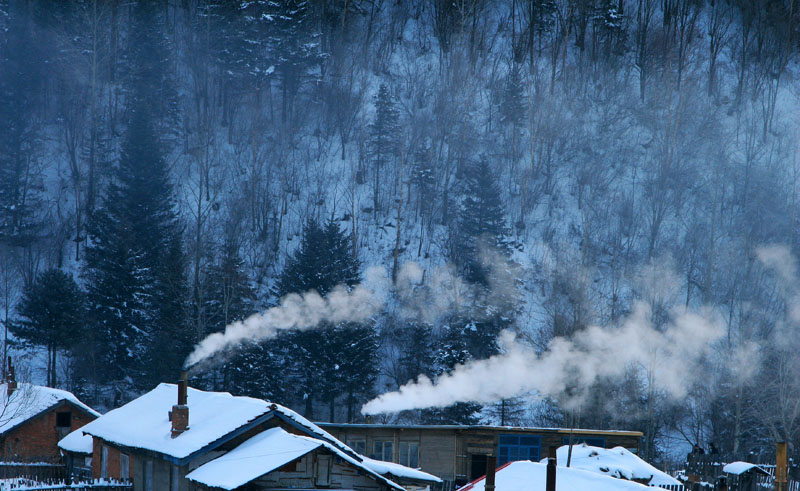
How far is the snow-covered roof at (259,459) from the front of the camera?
2477cm

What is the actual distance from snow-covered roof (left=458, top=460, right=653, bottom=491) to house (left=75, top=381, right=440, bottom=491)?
4.81m

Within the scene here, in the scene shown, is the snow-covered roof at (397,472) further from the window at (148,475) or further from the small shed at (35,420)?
the small shed at (35,420)

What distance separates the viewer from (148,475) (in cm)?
3075

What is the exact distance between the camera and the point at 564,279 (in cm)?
6719

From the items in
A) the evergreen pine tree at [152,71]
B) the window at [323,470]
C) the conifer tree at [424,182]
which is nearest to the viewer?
the window at [323,470]

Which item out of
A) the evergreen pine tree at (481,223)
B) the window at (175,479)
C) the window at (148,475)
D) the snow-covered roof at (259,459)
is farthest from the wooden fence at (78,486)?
the evergreen pine tree at (481,223)

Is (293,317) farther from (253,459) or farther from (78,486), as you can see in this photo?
(253,459)

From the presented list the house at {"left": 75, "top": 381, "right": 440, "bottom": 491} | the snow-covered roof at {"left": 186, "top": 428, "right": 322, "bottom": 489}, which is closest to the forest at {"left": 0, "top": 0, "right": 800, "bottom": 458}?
the house at {"left": 75, "top": 381, "right": 440, "bottom": 491}

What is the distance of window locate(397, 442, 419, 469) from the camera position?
4050cm

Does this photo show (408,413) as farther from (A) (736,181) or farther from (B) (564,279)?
(A) (736,181)

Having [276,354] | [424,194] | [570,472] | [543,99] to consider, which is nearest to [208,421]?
[570,472]

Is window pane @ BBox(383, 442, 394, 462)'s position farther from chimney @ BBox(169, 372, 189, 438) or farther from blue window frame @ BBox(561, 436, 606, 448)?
chimney @ BBox(169, 372, 189, 438)

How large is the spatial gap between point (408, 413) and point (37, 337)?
79.1ft

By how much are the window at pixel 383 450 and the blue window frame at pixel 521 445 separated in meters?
4.84
